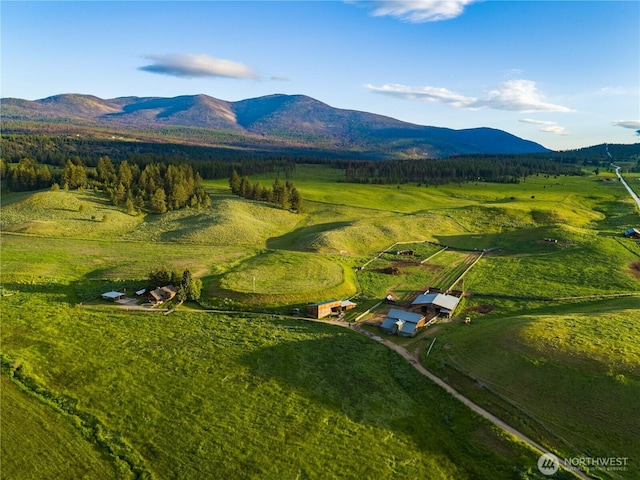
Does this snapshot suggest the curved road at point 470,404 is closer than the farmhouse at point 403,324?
Yes

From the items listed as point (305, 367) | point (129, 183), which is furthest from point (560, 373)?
point (129, 183)

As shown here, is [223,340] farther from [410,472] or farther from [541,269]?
[541,269]

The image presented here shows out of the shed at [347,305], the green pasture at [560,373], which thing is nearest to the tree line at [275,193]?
the shed at [347,305]

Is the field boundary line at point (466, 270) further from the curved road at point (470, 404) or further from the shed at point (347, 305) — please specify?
the curved road at point (470, 404)

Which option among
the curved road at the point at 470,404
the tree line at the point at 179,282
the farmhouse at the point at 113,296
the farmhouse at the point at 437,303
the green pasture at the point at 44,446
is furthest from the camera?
the tree line at the point at 179,282

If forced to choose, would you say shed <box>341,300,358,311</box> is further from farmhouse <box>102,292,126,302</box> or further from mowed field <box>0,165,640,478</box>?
farmhouse <box>102,292,126,302</box>

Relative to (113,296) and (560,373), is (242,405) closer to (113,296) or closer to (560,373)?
(560,373)

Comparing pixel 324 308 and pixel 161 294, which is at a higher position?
pixel 324 308
